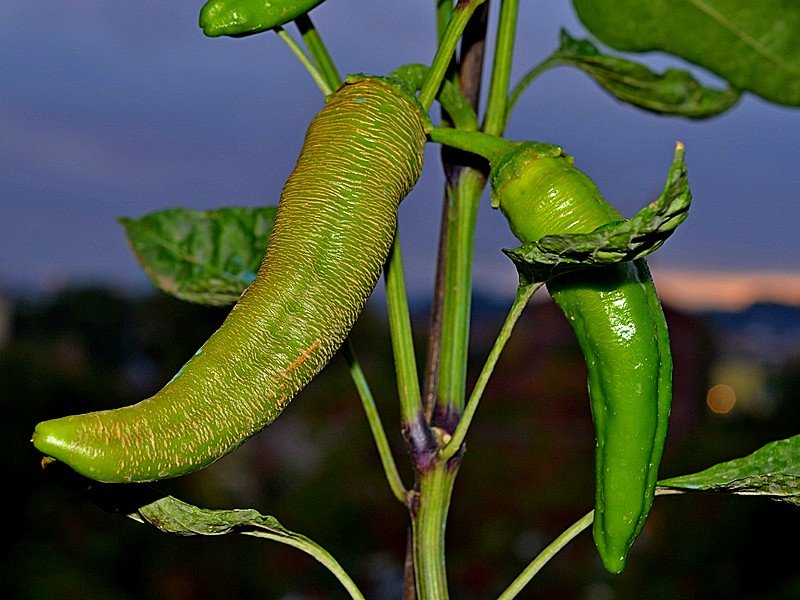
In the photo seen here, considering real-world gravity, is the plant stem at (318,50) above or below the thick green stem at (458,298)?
above

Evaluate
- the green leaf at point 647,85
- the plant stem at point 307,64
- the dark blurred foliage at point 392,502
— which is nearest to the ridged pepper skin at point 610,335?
the plant stem at point 307,64

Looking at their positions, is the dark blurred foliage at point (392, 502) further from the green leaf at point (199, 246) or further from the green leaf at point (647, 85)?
the green leaf at point (647, 85)

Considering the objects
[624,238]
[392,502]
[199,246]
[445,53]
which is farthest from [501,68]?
[392,502]

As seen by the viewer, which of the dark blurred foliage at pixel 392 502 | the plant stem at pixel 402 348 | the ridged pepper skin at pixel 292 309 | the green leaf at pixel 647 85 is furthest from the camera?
the dark blurred foliage at pixel 392 502

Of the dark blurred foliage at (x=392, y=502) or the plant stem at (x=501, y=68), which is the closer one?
the plant stem at (x=501, y=68)

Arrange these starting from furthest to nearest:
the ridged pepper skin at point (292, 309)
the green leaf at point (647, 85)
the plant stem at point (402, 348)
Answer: the green leaf at point (647, 85) → the plant stem at point (402, 348) → the ridged pepper skin at point (292, 309)

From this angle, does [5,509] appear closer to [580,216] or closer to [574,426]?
[574,426]
